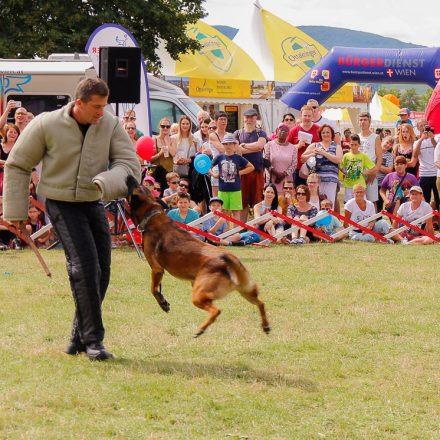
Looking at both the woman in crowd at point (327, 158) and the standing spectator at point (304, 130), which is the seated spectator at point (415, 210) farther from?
the standing spectator at point (304, 130)

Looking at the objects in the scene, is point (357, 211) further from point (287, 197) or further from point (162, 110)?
point (162, 110)

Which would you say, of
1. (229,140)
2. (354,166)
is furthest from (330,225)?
(229,140)

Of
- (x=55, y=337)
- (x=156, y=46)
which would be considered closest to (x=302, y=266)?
(x=55, y=337)

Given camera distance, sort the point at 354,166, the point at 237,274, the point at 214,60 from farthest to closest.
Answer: the point at 214,60
the point at 354,166
the point at 237,274

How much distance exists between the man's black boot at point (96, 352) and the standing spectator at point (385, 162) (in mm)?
9116

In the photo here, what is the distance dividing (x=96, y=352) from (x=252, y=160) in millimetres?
7791

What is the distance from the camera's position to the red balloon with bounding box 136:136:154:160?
12.5 m

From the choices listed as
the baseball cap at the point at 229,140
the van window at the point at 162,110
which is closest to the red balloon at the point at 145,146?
the baseball cap at the point at 229,140

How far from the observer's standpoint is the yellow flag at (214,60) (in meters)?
32.3

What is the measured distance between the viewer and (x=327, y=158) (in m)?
13.6

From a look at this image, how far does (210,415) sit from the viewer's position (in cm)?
491

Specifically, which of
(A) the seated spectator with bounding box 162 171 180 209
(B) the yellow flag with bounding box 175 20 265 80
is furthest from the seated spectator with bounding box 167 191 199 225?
(B) the yellow flag with bounding box 175 20 265 80

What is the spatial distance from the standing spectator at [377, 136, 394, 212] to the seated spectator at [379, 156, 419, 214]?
30 centimetres

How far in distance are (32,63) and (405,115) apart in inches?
244
